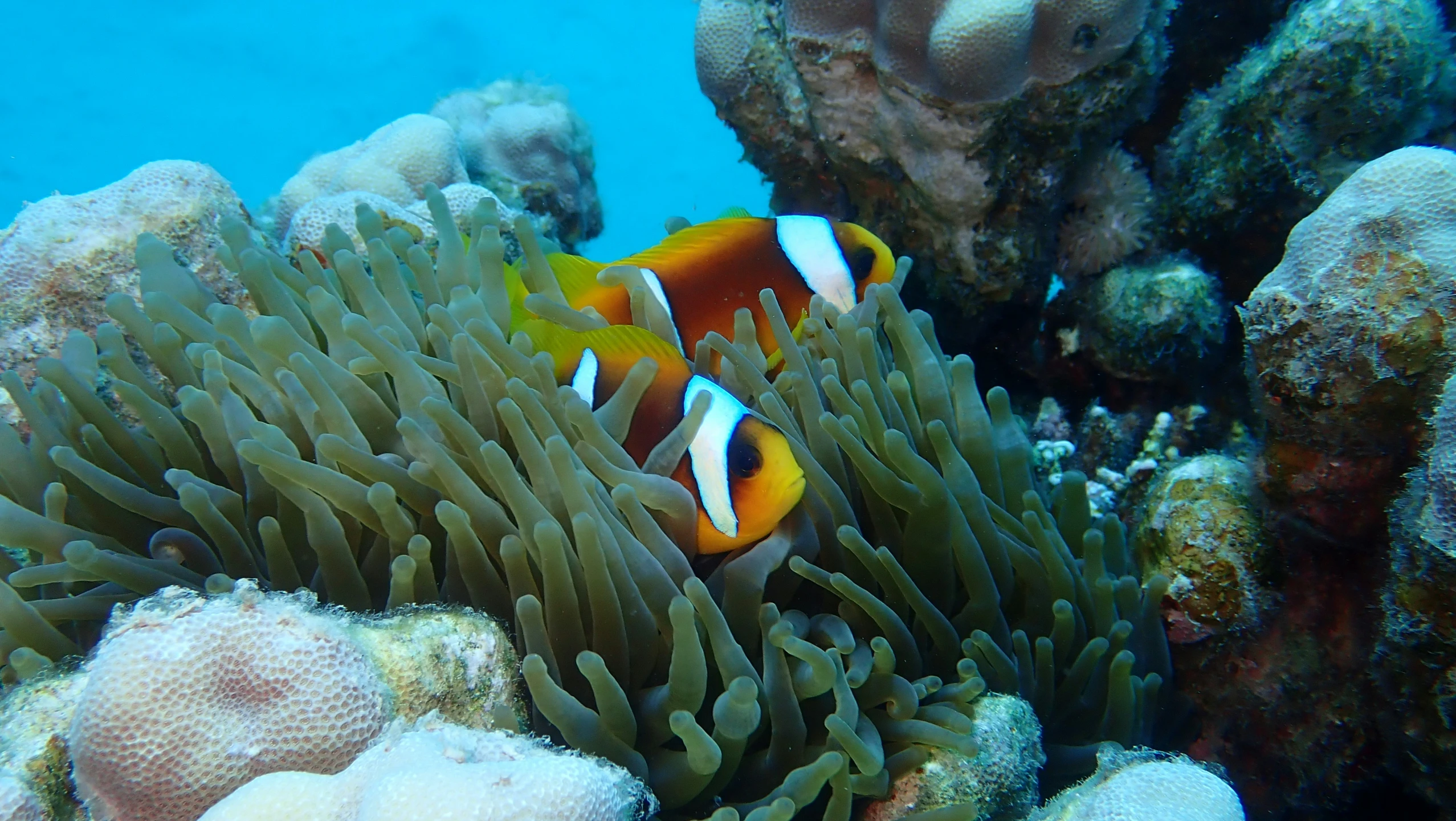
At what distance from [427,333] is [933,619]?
1.14 m

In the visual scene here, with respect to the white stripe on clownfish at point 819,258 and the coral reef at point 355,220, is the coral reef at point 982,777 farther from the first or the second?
the coral reef at point 355,220

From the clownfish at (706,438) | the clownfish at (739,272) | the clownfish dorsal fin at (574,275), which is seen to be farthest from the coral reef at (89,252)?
the clownfish at (706,438)

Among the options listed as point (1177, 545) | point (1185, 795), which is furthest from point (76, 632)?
point (1177, 545)

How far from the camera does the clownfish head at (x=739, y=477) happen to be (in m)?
1.31

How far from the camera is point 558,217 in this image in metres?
4.16

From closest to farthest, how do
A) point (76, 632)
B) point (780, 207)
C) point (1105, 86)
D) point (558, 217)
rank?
point (76, 632)
point (1105, 86)
point (780, 207)
point (558, 217)

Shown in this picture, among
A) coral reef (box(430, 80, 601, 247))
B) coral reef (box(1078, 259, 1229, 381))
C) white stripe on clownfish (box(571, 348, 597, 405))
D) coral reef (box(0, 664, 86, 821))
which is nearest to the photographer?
coral reef (box(0, 664, 86, 821))

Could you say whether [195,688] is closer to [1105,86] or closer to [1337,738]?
[1337,738]

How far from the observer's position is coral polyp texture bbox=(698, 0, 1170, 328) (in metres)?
2.34

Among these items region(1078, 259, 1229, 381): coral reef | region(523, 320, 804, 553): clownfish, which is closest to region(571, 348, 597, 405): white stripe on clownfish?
region(523, 320, 804, 553): clownfish

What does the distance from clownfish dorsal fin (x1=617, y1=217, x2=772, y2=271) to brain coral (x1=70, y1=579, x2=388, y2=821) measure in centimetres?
120

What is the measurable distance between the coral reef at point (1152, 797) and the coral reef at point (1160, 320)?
165 cm

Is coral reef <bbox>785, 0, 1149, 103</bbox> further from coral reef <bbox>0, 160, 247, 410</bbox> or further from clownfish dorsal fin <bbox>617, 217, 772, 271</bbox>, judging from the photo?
coral reef <bbox>0, 160, 247, 410</bbox>

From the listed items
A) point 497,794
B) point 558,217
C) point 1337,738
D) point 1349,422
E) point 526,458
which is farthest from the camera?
point 558,217
